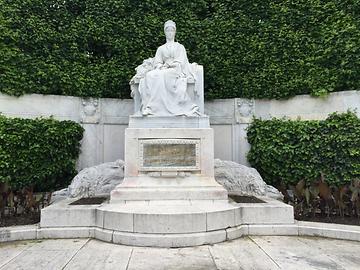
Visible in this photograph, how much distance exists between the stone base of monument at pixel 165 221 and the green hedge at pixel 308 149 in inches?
92.6

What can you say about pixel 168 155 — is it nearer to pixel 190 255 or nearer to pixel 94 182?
pixel 94 182

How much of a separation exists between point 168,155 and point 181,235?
171 cm

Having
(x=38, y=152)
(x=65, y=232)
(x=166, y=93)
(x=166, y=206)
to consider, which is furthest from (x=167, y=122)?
(x=38, y=152)

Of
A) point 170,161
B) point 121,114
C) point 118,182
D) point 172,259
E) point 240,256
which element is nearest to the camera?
point 172,259

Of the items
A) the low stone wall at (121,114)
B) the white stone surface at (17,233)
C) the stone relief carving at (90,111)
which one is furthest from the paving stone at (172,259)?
the stone relief carving at (90,111)

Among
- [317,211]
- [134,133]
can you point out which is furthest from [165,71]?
[317,211]

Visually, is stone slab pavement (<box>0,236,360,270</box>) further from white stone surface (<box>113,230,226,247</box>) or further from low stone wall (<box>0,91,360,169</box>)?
low stone wall (<box>0,91,360,169</box>)

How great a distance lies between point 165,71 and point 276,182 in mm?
3946

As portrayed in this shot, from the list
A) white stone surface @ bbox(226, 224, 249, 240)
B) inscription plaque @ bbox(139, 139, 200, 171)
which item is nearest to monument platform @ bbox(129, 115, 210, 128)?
inscription plaque @ bbox(139, 139, 200, 171)

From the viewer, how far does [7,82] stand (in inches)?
296

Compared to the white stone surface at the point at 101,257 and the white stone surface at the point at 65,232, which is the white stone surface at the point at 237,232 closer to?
the white stone surface at the point at 101,257

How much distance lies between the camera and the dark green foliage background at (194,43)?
7645mm

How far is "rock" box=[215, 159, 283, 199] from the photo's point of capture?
6.51 m

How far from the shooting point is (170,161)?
5.56 metres
